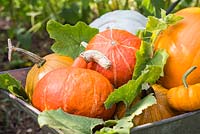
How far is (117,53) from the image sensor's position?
44.4 inches

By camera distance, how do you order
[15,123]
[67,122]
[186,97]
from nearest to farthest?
[67,122], [186,97], [15,123]

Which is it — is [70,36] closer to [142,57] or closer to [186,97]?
[142,57]

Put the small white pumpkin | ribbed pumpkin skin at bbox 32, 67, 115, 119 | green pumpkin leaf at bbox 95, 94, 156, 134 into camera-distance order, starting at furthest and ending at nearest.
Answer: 1. the small white pumpkin
2. ribbed pumpkin skin at bbox 32, 67, 115, 119
3. green pumpkin leaf at bbox 95, 94, 156, 134

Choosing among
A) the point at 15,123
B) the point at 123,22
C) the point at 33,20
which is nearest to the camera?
the point at 123,22

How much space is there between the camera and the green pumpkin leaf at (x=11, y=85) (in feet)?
3.89

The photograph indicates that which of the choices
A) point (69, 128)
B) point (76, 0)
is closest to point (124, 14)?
point (69, 128)

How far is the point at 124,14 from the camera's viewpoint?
1.55 meters

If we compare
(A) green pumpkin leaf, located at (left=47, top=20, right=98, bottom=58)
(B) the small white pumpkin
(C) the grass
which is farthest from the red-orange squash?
(C) the grass

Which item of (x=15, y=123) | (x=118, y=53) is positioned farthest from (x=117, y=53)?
(x=15, y=123)

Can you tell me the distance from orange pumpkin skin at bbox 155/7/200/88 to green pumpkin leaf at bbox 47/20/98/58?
8.0 inches

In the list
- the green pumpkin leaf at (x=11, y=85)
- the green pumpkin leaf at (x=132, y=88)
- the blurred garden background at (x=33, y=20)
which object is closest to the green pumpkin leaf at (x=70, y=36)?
the green pumpkin leaf at (x=11, y=85)

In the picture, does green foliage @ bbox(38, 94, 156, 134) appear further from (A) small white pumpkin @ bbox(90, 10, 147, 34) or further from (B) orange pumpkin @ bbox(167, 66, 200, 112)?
(A) small white pumpkin @ bbox(90, 10, 147, 34)

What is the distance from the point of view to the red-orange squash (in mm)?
1124

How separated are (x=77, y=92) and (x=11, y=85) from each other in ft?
0.73
